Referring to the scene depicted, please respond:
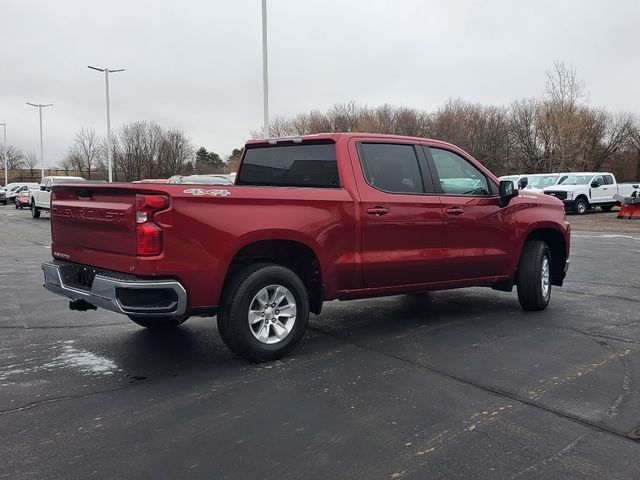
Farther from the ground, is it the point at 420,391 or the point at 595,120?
the point at 595,120

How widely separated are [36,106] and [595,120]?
5450cm

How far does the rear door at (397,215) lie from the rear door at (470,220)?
156 millimetres

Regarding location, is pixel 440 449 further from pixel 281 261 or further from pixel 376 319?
pixel 376 319

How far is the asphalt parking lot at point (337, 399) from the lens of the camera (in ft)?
10.4

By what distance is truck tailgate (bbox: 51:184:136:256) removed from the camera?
4.37 metres

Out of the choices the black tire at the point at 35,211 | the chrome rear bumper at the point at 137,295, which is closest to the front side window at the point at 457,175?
the chrome rear bumper at the point at 137,295

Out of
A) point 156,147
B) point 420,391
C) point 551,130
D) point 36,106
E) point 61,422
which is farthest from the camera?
point 156,147

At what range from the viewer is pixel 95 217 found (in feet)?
15.3

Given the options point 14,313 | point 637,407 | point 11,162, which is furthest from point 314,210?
point 11,162

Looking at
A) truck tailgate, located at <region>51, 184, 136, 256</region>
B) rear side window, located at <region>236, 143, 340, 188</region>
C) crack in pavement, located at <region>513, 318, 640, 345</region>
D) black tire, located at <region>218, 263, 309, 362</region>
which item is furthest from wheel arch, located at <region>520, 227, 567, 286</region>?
truck tailgate, located at <region>51, 184, 136, 256</region>

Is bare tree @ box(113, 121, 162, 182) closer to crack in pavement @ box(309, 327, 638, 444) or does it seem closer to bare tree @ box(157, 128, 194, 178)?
bare tree @ box(157, 128, 194, 178)

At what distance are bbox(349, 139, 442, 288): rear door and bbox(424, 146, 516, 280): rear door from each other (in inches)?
6.2

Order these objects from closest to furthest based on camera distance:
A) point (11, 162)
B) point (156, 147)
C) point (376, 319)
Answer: point (376, 319) < point (156, 147) < point (11, 162)

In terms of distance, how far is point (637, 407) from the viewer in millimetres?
3900
